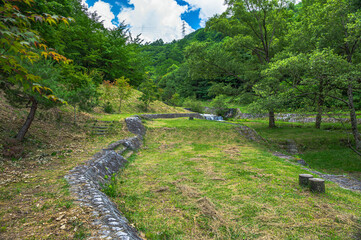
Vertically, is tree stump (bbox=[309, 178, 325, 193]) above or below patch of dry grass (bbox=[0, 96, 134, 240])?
below

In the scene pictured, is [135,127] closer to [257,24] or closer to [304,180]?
[304,180]

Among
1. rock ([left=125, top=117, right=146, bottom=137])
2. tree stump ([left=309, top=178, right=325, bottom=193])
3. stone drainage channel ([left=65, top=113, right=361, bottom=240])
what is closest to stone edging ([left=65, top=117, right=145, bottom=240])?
stone drainage channel ([left=65, top=113, right=361, bottom=240])

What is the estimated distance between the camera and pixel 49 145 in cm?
763

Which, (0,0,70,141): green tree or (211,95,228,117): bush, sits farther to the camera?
(211,95,228,117): bush

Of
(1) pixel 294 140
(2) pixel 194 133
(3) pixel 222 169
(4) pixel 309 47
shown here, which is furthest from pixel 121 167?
(4) pixel 309 47

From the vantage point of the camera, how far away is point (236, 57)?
1791cm

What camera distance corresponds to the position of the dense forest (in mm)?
3449

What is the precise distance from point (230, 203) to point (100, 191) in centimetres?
323

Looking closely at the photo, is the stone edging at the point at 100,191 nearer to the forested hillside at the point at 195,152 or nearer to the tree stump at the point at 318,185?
the forested hillside at the point at 195,152

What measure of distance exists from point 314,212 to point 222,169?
10.8 feet

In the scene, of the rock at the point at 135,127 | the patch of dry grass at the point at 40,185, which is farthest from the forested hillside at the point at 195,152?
the rock at the point at 135,127

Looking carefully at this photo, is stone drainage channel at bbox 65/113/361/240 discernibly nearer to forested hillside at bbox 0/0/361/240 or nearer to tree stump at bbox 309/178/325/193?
forested hillside at bbox 0/0/361/240

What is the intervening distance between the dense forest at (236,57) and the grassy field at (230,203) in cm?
310

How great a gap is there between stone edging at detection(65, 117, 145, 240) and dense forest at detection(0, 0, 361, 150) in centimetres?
207
